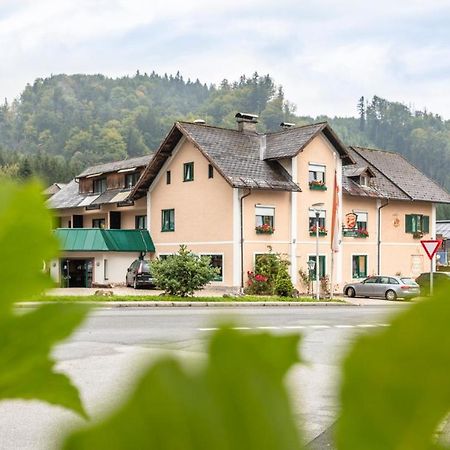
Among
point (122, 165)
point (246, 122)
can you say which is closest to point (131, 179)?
point (122, 165)

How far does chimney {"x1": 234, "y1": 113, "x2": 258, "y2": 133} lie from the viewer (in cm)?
2617

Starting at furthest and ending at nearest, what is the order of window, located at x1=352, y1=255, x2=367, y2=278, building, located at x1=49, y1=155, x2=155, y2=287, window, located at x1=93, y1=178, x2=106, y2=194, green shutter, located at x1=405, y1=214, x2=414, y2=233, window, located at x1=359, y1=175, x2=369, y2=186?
window, located at x1=93, y1=178, x2=106, y2=194 → green shutter, located at x1=405, y1=214, x2=414, y2=233 → window, located at x1=359, y1=175, x2=369, y2=186 → window, located at x1=352, y1=255, x2=367, y2=278 → building, located at x1=49, y1=155, x2=155, y2=287

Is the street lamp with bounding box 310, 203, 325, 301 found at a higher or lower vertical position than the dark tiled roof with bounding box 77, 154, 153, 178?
lower

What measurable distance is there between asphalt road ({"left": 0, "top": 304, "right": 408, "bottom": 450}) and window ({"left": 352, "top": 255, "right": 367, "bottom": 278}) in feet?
21.4

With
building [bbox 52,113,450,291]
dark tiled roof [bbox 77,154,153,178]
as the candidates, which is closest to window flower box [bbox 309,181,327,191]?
building [bbox 52,113,450,291]

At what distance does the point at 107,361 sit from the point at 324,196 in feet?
57.6

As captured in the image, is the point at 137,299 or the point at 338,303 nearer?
the point at 137,299

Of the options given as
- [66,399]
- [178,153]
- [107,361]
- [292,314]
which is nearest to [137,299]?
[292,314]

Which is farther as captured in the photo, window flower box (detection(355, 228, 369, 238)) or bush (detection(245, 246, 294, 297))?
window flower box (detection(355, 228, 369, 238))

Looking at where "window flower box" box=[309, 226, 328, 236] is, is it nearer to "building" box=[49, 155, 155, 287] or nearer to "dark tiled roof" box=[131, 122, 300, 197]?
"dark tiled roof" box=[131, 122, 300, 197]

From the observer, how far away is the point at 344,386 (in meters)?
0.13

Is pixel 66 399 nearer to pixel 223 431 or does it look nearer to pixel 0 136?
pixel 223 431

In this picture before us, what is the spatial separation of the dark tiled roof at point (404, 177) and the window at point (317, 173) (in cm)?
458

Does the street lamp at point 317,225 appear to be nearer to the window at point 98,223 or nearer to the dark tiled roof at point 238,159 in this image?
the dark tiled roof at point 238,159
